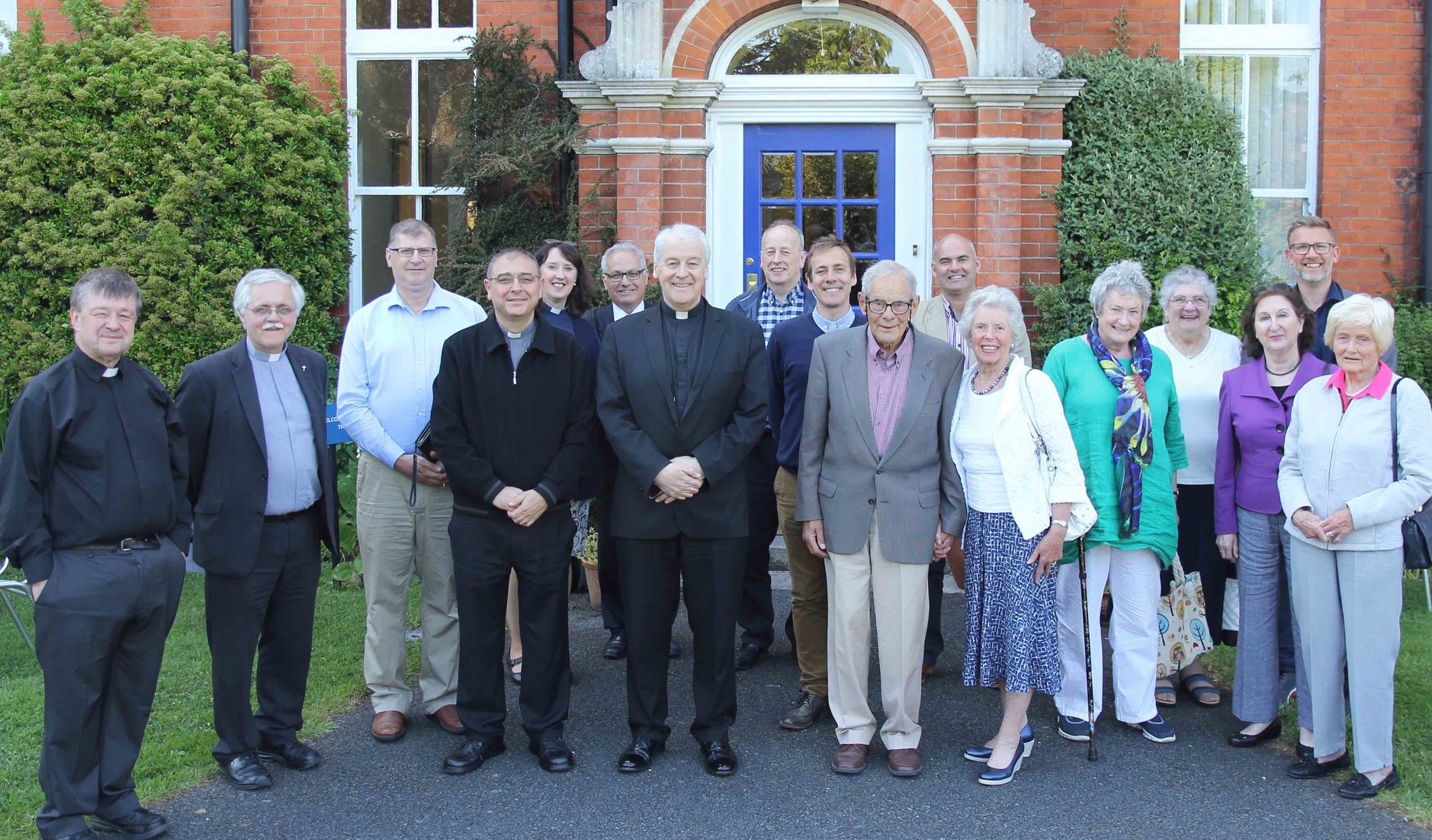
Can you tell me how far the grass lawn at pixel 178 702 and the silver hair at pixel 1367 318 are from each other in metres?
4.18

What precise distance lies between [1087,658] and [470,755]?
238 cm

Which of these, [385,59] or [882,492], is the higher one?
[385,59]

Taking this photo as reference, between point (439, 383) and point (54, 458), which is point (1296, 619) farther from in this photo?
point (54, 458)

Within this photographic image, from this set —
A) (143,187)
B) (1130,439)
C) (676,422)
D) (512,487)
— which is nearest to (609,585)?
(512,487)

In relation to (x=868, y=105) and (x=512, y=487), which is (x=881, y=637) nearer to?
(x=512, y=487)

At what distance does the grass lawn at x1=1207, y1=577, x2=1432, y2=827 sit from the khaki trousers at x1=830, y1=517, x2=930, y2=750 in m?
1.57

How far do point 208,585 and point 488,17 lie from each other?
5.73 m

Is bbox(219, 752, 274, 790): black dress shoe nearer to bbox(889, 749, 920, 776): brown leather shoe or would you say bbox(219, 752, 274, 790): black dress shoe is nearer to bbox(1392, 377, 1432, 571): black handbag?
bbox(889, 749, 920, 776): brown leather shoe

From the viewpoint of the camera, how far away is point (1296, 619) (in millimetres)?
4668

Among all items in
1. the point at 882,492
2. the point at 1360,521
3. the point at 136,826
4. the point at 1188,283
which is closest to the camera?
the point at 136,826

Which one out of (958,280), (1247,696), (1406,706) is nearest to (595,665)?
(958,280)

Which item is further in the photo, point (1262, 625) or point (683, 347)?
point (1262, 625)

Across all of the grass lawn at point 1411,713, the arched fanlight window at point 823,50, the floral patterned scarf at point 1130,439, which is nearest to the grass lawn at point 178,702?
the floral patterned scarf at point 1130,439

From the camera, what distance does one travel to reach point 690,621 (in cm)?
462
